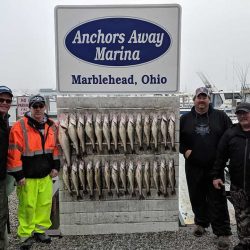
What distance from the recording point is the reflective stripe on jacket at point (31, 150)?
168 inches

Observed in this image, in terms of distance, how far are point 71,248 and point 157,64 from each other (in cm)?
286

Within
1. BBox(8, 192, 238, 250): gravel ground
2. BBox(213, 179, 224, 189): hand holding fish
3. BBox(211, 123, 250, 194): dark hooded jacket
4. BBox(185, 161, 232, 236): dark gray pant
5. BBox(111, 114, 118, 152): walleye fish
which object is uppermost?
BBox(111, 114, 118, 152): walleye fish

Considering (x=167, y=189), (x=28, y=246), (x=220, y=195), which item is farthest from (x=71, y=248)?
(x=220, y=195)

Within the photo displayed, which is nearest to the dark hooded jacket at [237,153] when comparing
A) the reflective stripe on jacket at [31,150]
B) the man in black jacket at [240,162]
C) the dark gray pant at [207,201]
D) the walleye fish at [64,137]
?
the man in black jacket at [240,162]

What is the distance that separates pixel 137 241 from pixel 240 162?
6.33ft

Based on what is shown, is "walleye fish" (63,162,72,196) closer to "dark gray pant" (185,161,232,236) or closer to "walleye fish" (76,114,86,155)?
"walleye fish" (76,114,86,155)

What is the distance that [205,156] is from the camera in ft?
15.8

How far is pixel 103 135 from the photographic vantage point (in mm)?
4934

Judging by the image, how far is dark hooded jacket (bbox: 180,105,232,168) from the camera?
479 centimetres

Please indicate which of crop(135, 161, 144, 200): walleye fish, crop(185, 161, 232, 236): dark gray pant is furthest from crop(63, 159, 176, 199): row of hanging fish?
crop(185, 161, 232, 236): dark gray pant

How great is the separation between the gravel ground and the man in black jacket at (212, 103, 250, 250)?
60 cm

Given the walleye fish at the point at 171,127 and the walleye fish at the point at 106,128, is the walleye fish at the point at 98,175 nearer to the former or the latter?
the walleye fish at the point at 106,128

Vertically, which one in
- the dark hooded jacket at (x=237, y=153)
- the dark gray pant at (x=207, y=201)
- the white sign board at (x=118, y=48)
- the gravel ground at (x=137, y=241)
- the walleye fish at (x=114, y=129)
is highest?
the white sign board at (x=118, y=48)

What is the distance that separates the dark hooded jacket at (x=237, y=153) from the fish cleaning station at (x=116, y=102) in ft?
2.67
